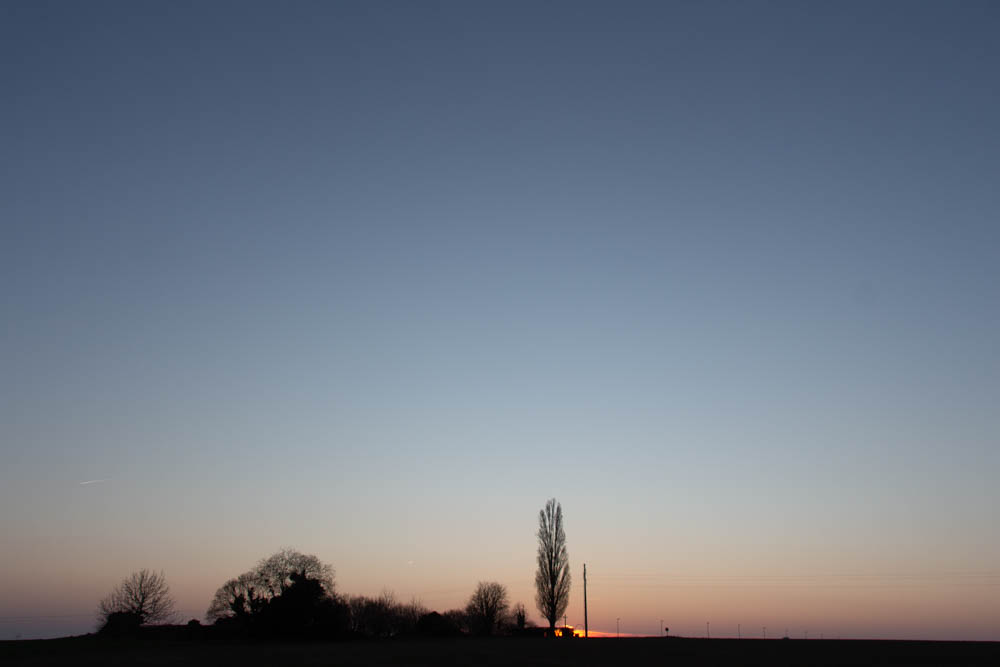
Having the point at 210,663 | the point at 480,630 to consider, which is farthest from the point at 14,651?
the point at 480,630

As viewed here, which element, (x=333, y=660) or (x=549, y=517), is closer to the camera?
(x=333, y=660)

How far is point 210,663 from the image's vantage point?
38.4m

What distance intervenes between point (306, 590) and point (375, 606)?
264 ft

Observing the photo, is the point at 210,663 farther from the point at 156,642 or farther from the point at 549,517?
the point at 549,517

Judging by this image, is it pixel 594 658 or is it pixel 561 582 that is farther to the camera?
pixel 561 582

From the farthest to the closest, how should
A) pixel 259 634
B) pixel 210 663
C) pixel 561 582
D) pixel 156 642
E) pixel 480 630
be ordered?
pixel 480 630
pixel 561 582
pixel 259 634
pixel 156 642
pixel 210 663

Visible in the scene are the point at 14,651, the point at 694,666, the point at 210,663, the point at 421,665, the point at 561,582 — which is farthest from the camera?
Answer: the point at 561,582

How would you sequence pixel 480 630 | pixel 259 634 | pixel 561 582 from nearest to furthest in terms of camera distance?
1. pixel 259 634
2. pixel 561 582
3. pixel 480 630

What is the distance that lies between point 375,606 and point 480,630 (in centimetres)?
3386

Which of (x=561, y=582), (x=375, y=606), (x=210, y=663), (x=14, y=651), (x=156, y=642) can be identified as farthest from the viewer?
(x=375, y=606)

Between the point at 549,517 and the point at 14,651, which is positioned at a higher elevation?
the point at 549,517

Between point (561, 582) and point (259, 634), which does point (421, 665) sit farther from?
point (561, 582)

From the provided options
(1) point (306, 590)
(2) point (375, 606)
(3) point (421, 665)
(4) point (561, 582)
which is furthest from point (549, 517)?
(2) point (375, 606)

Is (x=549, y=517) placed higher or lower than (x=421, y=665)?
higher
